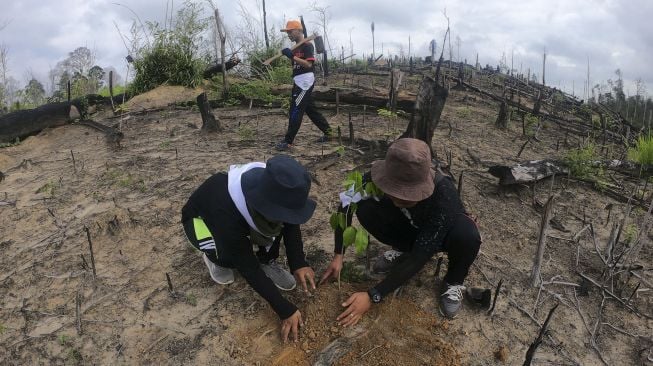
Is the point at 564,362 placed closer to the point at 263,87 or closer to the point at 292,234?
the point at 292,234

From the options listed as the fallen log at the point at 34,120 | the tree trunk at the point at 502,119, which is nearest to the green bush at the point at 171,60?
the fallen log at the point at 34,120

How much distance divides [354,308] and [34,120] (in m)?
6.03

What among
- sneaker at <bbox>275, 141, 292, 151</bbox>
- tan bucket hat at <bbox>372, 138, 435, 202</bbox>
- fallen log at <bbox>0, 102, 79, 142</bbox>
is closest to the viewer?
tan bucket hat at <bbox>372, 138, 435, 202</bbox>

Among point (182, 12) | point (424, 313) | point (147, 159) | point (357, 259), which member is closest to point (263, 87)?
point (182, 12)

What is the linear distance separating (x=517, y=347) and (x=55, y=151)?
5.55 metres

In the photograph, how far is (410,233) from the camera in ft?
8.36

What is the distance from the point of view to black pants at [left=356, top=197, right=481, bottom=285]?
7.52 feet

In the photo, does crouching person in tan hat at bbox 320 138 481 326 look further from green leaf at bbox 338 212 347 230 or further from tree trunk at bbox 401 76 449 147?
tree trunk at bbox 401 76 449 147

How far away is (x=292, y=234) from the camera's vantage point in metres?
2.35

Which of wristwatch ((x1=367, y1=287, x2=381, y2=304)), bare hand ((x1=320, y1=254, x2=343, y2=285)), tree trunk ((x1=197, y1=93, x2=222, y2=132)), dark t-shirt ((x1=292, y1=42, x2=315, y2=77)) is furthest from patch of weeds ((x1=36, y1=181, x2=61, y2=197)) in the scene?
wristwatch ((x1=367, y1=287, x2=381, y2=304))

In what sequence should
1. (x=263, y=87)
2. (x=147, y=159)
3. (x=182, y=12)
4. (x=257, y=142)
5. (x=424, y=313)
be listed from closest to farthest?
1. (x=424, y=313)
2. (x=147, y=159)
3. (x=257, y=142)
4. (x=263, y=87)
5. (x=182, y=12)

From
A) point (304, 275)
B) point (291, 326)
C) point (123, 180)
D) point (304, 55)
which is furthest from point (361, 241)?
point (304, 55)

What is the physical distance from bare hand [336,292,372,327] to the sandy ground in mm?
66

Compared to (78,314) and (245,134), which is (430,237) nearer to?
(78,314)
